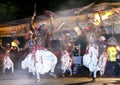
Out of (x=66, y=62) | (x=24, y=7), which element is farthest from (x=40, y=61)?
(x=24, y=7)

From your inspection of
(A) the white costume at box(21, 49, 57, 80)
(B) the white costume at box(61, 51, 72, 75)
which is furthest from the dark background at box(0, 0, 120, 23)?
(A) the white costume at box(21, 49, 57, 80)

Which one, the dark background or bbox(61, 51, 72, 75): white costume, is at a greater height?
the dark background

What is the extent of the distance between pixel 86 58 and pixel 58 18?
6.71 metres

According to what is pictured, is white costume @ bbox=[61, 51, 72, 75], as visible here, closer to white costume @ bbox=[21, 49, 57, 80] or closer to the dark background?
white costume @ bbox=[21, 49, 57, 80]

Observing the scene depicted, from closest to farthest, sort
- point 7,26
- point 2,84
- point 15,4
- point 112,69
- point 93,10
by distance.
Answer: point 2,84
point 112,69
point 93,10
point 7,26
point 15,4

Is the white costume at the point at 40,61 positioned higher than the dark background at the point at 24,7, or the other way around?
the dark background at the point at 24,7

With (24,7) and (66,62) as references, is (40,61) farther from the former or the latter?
(24,7)

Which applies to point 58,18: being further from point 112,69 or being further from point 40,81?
point 40,81

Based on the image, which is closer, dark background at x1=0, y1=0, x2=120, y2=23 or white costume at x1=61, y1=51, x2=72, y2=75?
white costume at x1=61, y1=51, x2=72, y2=75

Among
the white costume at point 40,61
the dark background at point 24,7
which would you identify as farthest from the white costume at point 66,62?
the dark background at point 24,7

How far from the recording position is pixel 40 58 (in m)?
15.0

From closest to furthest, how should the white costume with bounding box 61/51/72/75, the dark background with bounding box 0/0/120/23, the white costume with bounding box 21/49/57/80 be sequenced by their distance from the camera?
the white costume with bounding box 21/49/57/80 < the white costume with bounding box 61/51/72/75 < the dark background with bounding box 0/0/120/23

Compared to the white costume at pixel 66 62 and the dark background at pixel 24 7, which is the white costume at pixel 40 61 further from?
the dark background at pixel 24 7

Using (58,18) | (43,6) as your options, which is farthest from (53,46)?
(43,6)
